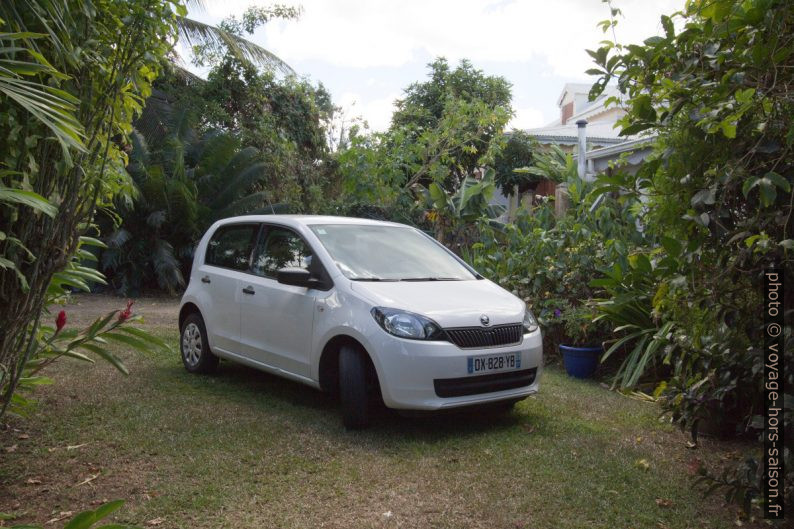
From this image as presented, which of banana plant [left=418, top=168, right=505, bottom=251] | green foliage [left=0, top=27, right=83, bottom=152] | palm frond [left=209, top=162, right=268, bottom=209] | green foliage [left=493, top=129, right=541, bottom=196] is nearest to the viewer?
green foliage [left=0, top=27, right=83, bottom=152]

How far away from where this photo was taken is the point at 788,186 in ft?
9.50

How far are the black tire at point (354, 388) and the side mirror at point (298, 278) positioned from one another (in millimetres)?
748

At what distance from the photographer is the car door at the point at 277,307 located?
568 cm

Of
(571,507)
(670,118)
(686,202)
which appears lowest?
(571,507)

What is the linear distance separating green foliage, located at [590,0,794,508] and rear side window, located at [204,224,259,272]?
3.98 meters

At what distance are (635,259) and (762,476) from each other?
1.41 m

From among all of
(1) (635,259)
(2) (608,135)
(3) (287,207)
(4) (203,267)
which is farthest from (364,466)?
(2) (608,135)

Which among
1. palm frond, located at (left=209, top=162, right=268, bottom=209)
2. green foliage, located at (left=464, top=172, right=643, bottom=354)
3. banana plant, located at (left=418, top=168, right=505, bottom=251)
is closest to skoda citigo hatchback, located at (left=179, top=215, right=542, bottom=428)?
green foliage, located at (left=464, top=172, right=643, bottom=354)

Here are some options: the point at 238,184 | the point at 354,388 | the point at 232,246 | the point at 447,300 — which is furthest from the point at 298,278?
the point at 238,184

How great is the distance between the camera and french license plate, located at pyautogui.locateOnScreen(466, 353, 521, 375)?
505 centimetres

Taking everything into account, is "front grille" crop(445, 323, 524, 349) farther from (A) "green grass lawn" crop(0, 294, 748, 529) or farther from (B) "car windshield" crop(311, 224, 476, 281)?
(B) "car windshield" crop(311, 224, 476, 281)

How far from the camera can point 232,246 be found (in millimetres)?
6934

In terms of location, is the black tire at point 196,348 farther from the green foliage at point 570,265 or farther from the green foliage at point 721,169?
the green foliage at point 721,169

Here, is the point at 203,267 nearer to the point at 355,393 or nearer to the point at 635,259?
the point at 355,393
